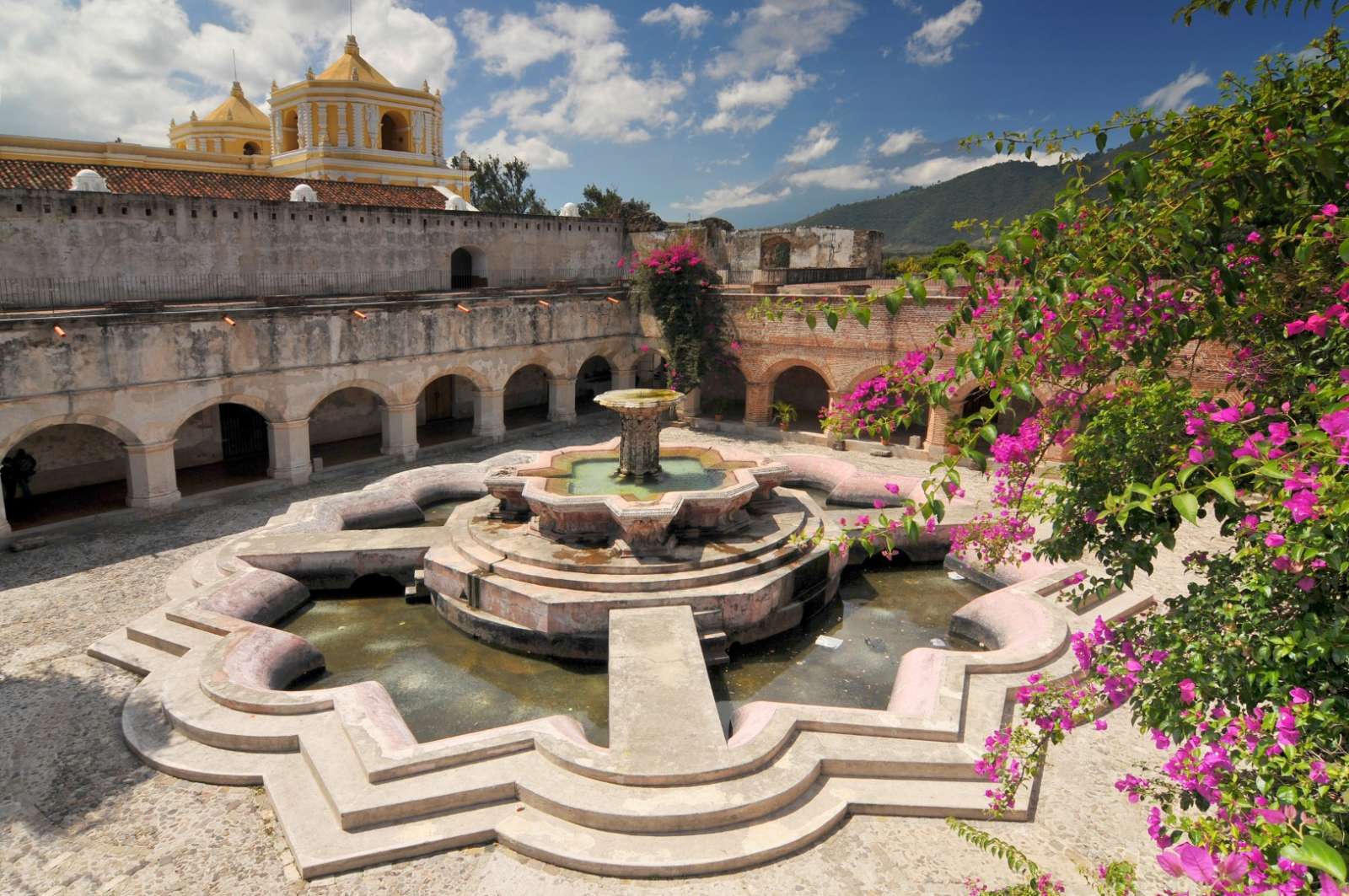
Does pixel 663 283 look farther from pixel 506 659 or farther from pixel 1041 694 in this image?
pixel 1041 694

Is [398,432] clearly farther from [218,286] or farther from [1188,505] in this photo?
[1188,505]

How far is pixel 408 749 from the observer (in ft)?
21.6

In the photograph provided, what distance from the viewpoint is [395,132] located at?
112 feet

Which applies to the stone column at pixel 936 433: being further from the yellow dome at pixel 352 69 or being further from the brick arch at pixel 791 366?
the yellow dome at pixel 352 69

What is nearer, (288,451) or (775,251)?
(288,451)

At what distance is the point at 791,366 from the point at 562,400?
241 inches

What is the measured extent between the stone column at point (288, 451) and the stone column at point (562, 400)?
687 centimetres

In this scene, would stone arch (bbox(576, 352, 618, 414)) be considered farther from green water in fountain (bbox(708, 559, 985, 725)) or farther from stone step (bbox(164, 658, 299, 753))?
stone step (bbox(164, 658, 299, 753))

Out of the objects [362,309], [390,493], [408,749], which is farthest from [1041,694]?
[362,309]

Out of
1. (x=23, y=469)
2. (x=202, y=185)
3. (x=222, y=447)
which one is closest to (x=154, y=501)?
(x=23, y=469)

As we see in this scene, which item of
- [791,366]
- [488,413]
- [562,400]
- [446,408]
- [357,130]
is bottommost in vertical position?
[446,408]

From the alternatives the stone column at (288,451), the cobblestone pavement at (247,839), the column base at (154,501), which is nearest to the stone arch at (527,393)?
the stone column at (288,451)

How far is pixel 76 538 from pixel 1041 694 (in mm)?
14848

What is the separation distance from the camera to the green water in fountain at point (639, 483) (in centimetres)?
1158
